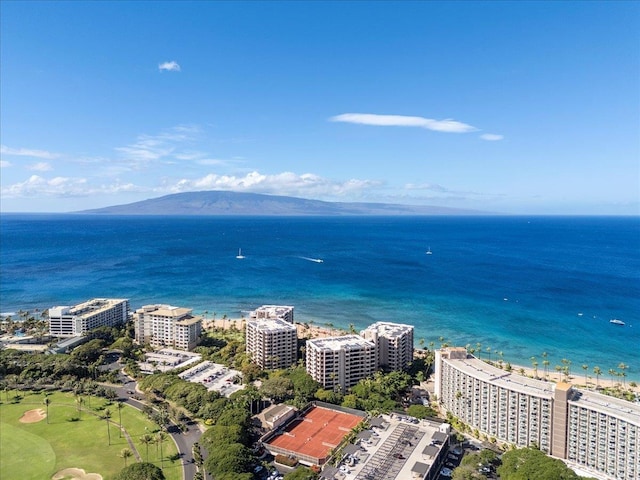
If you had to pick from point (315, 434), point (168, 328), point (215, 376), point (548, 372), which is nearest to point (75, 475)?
point (215, 376)

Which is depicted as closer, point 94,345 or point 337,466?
point 337,466

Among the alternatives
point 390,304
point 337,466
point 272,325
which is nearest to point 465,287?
point 390,304

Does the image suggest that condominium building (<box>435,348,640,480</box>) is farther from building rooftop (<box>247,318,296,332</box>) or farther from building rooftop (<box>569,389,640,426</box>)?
building rooftop (<box>247,318,296,332</box>)

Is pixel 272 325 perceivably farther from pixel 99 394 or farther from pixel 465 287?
pixel 465 287

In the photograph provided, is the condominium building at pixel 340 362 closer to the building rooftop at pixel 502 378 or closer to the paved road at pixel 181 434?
the building rooftop at pixel 502 378

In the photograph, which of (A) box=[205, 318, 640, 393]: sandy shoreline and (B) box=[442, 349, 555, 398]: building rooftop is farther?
(A) box=[205, 318, 640, 393]: sandy shoreline

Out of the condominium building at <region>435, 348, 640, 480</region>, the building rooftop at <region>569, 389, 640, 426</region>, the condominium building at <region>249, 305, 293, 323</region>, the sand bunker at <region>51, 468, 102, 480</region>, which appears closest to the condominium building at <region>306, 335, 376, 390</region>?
the condominium building at <region>435, 348, 640, 480</region>

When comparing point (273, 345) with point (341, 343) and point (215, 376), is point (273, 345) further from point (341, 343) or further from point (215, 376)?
point (341, 343)
